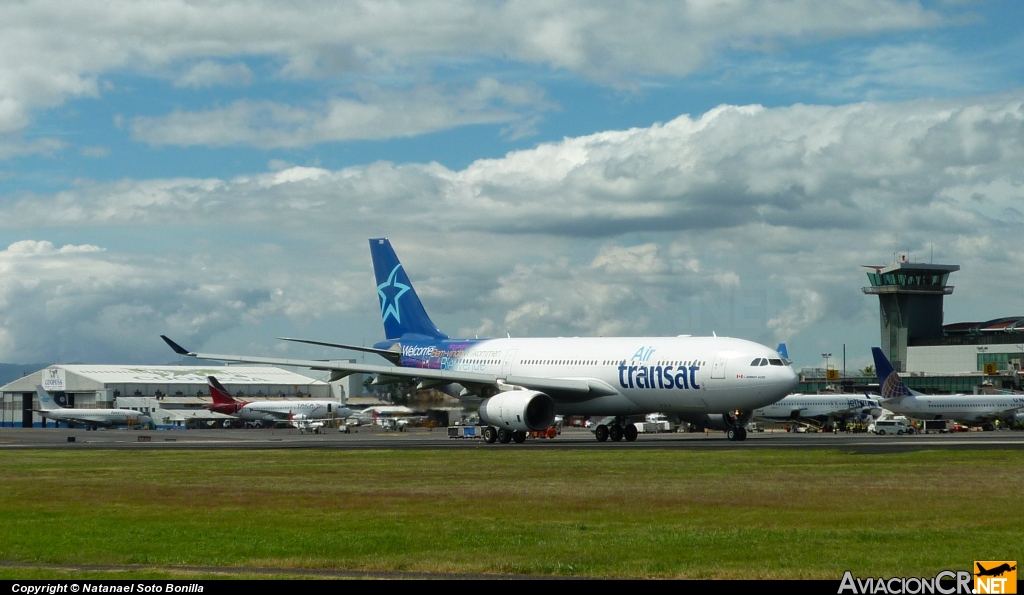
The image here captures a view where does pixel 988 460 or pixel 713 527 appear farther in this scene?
pixel 988 460

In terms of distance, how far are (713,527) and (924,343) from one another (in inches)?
6613

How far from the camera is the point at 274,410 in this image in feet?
424

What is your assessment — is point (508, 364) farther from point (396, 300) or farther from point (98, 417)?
point (98, 417)

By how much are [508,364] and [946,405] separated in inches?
1732

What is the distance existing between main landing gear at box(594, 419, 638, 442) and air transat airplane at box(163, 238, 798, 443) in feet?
0.17

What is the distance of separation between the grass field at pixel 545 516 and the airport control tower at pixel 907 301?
14599cm

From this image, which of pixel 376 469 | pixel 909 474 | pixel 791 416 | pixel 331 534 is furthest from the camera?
pixel 791 416

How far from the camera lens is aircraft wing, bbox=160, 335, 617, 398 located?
5578cm

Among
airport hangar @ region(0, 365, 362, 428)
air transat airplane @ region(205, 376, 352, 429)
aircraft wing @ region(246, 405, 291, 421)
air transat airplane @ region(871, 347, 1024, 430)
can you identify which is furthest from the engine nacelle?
airport hangar @ region(0, 365, 362, 428)

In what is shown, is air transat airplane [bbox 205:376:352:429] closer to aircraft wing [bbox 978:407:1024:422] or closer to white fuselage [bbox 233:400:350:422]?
white fuselage [bbox 233:400:350:422]

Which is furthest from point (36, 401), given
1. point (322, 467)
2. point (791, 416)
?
point (322, 467)

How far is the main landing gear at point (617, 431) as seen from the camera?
193 ft

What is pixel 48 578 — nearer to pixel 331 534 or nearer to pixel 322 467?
pixel 331 534

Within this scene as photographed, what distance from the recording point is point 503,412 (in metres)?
54.4
